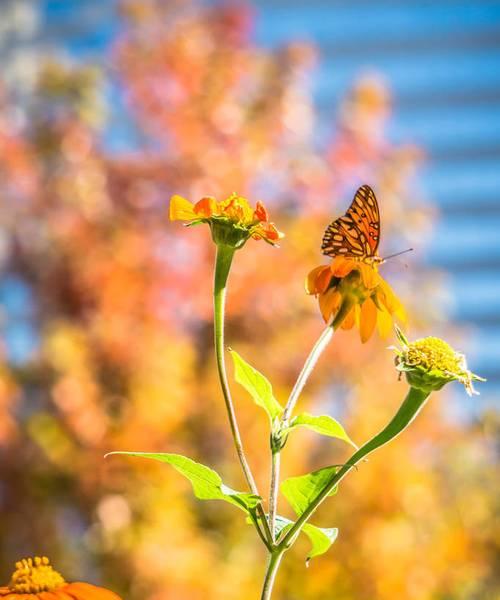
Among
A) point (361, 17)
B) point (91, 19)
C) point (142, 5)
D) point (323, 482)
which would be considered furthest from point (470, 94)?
point (323, 482)

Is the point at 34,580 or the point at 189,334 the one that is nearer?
the point at 34,580

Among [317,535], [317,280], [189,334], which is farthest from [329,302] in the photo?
[189,334]

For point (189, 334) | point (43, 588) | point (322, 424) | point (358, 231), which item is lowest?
point (43, 588)

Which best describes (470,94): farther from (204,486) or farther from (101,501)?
(204,486)

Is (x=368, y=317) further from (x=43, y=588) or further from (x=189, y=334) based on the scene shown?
(x=189, y=334)

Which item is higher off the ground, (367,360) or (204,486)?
(367,360)

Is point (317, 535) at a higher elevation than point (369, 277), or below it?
below

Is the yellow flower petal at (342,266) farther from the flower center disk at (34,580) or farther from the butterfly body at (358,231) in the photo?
the flower center disk at (34,580)
